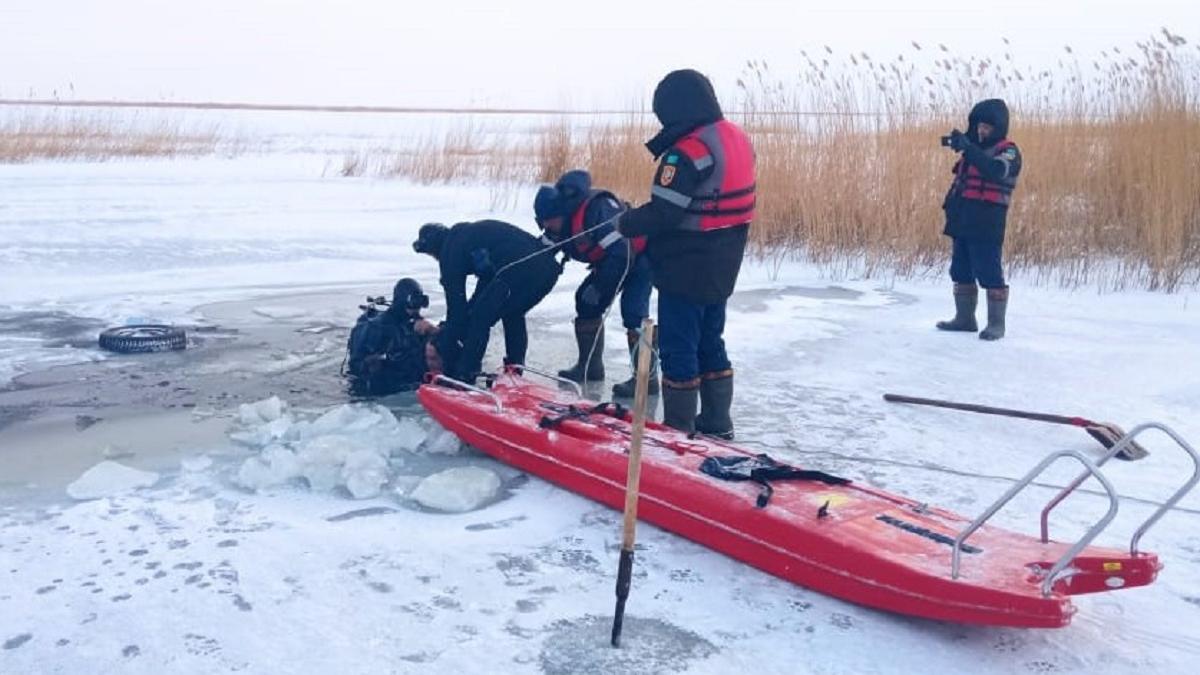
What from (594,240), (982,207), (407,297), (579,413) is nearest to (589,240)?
(594,240)

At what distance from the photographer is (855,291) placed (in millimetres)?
9359

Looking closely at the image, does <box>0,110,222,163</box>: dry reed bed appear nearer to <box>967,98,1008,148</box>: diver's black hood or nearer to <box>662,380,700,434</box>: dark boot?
<box>967,98,1008,148</box>: diver's black hood

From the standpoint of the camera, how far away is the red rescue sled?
10.3ft

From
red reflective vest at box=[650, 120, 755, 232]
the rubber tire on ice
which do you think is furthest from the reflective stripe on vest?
the rubber tire on ice

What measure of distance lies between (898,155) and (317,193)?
8365 mm

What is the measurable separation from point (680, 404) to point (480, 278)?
1324mm

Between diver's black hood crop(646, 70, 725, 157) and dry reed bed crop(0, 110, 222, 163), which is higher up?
diver's black hood crop(646, 70, 725, 157)

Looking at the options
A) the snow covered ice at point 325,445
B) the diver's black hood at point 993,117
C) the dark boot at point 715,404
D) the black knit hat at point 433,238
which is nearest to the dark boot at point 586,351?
the black knit hat at point 433,238

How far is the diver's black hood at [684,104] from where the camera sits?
4742 mm

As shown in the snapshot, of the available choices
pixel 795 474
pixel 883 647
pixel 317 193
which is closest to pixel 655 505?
pixel 795 474

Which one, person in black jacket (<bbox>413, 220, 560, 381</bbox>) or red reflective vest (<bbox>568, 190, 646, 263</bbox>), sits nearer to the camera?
person in black jacket (<bbox>413, 220, 560, 381</bbox>)

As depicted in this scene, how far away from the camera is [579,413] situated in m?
4.75

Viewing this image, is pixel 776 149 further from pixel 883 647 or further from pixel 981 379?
pixel 883 647

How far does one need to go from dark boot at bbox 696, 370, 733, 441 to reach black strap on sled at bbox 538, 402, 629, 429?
1.74 ft
